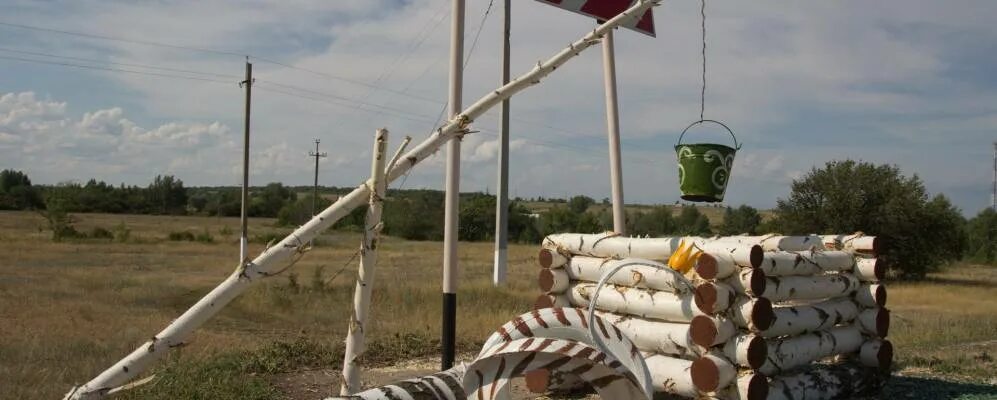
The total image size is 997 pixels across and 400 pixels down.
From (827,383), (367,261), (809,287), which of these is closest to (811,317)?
(809,287)

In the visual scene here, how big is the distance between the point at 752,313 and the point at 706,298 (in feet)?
1.20

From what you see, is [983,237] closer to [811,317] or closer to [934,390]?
[934,390]

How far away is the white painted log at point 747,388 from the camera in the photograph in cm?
640

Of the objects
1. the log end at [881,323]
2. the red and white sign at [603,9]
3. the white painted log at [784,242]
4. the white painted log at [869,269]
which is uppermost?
the red and white sign at [603,9]

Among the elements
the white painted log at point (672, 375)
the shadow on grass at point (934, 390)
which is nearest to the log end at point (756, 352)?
the white painted log at point (672, 375)

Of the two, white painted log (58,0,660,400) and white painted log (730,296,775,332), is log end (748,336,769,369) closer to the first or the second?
white painted log (730,296,775,332)

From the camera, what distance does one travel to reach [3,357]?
27.6 feet

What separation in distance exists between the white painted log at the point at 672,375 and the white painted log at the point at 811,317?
0.67 metres

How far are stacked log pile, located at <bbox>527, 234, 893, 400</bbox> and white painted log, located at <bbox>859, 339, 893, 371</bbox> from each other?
1cm

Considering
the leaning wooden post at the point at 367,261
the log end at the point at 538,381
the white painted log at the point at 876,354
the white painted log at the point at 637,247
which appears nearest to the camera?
the leaning wooden post at the point at 367,261

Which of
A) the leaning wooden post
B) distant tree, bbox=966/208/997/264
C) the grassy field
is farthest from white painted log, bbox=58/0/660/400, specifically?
distant tree, bbox=966/208/997/264

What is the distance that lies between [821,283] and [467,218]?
54.3 metres

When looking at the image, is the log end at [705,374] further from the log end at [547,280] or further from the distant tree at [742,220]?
the distant tree at [742,220]

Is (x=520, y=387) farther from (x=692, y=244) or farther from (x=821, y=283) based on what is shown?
(x=821, y=283)
